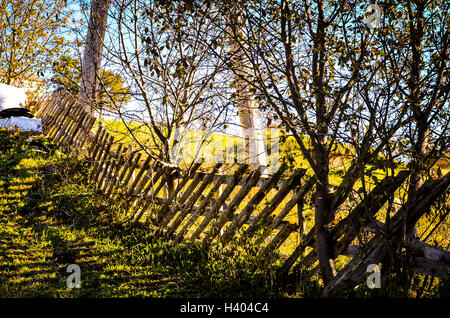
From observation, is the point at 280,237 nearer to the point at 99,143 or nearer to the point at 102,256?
the point at 102,256

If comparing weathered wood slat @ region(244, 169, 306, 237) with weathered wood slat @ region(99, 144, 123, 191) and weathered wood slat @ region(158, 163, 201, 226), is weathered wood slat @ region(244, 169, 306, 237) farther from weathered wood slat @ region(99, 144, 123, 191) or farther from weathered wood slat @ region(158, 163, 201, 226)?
weathered wood slat @ region(99, 144, 123, 191)

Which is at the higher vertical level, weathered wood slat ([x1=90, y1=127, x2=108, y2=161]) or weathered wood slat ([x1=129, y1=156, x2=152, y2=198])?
weathered wood slat ([x1=90, y1=127, x2=108, y2=161])

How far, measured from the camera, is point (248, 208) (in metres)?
3.57

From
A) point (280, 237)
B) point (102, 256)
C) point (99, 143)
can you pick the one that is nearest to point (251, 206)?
point (280, 237)

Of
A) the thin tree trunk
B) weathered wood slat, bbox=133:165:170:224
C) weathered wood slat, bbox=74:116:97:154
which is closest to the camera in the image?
the thin tree trunk

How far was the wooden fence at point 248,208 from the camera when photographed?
2.65 metres

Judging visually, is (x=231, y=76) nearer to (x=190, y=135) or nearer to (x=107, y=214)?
(x=190, y=135)

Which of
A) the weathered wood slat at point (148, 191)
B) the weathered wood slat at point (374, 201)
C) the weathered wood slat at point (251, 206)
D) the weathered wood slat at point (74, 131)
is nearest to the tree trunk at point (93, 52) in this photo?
the weathered wood slat at point (74, 131)

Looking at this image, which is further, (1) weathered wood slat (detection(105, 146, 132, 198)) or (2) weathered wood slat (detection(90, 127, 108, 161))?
(2) weathered wood slat (detection(90, 127, 108, 161))

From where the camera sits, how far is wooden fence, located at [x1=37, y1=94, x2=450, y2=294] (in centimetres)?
265

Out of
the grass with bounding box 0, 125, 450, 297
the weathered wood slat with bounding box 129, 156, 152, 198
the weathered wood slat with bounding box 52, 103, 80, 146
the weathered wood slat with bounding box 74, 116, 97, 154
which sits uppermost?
the weathered wood slat with bounding box 52, 103, 80, 146

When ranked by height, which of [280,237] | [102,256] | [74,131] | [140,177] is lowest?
[102,256]

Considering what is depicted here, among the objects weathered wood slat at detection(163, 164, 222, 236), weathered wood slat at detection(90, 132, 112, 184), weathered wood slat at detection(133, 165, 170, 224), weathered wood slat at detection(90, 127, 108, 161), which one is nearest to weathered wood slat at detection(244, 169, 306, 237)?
weathered wood slat at detection(163, 164, 222, 236)

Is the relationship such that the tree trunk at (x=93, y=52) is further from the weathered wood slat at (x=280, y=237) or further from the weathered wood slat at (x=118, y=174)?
the weathered wood slat at (x=280, y=237)
